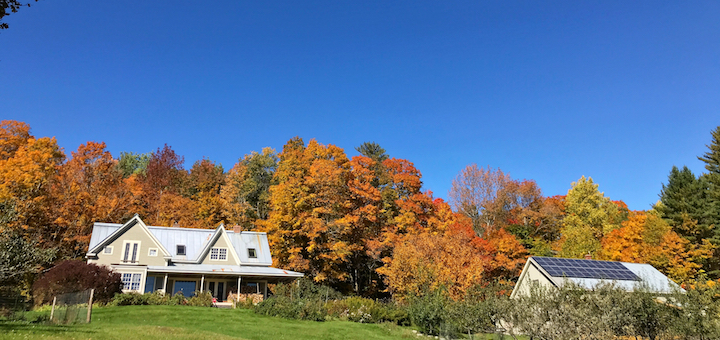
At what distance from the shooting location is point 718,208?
44750 millimetres

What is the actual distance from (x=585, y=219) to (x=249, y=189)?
45.3 metres

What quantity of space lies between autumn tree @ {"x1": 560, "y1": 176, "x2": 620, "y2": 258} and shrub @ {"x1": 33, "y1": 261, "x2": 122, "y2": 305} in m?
45.6

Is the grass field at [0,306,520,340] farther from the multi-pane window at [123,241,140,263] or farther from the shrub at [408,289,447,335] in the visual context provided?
the multi-pane window at [123,241,140,263]

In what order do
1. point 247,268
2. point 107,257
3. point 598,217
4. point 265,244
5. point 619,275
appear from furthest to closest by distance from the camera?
point 598,217 < point 265,244 < point 247,268 < point 107,257 < point 619,275

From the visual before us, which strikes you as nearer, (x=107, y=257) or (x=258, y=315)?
(x=258, y=315)

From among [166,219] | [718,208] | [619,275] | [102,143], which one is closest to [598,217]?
[718,208]

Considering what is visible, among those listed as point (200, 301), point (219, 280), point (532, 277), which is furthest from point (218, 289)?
point (532, 277)

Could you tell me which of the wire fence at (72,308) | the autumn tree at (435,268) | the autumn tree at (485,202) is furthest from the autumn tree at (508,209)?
the wire fence at (72,308)

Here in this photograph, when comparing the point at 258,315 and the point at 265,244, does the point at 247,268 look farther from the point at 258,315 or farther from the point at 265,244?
the point at 258,315

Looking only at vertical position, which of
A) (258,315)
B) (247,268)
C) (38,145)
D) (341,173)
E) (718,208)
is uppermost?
(38,145)

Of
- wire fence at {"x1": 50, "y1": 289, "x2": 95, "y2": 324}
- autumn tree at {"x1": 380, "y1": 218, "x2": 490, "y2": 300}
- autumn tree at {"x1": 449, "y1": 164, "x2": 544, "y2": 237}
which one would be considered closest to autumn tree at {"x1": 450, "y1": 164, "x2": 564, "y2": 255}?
autumn tree at {"x1": 449, "y1": 164, "x2": 544, "y2": 237}

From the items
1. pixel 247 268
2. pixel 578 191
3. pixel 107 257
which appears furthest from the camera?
pixel 578 191

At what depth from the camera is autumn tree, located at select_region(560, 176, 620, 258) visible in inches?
1922

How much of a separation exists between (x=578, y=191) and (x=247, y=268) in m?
47.1
